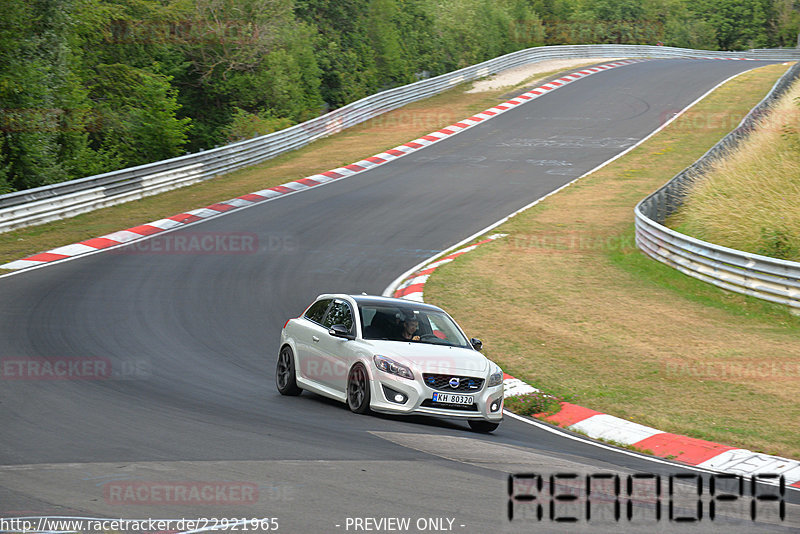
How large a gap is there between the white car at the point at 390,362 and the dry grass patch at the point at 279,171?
11.4m

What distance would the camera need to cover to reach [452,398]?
1077 centimetres

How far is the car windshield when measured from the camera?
1156 cm

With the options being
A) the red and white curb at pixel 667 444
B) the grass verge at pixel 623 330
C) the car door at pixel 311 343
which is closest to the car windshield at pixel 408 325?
the car door at pixel 311 343

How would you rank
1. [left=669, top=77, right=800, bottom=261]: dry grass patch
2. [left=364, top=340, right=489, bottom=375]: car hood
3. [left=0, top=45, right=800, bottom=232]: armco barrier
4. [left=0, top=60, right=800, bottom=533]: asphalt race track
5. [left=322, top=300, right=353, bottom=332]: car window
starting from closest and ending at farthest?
[left=0, top=60, right=800, bottom=533]: asphalt race track
[left=364, top=340, right=489, bottom=375]: car hood
[left=322, top=300, right=353, bottom=332]: car window
[left=669, top=77, right=800, bottom=261]: dry grass patch
[left=0, top=45, right=800, bottom=232]: armco barrier

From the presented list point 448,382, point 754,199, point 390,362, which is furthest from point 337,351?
point 754,199

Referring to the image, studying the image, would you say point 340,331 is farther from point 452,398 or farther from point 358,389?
point 452,398

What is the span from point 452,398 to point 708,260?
10.5m

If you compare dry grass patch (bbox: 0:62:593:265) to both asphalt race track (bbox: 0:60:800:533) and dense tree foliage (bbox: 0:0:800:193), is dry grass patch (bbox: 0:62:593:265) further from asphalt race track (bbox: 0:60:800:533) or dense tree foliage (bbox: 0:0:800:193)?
dense tree foliage (bbox: 0:0:800:193)

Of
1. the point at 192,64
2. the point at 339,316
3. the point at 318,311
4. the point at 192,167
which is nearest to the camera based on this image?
the point at 339,316

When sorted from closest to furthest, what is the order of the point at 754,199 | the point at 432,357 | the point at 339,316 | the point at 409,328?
the point at 432,357 < the point at 409,328 < the point at 339,316 < the point at 754,199

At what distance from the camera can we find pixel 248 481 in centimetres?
735

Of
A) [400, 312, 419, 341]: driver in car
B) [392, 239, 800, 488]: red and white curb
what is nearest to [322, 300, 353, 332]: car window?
[400, 312, 419, 341]: driver in car

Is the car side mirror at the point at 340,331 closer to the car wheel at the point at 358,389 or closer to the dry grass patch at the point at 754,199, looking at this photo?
the car wheel at the point at 358,389

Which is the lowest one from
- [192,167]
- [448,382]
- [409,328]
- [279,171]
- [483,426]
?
[279,171]
